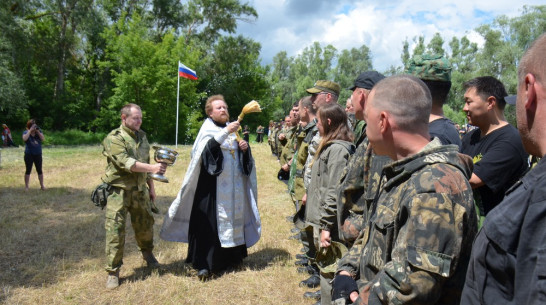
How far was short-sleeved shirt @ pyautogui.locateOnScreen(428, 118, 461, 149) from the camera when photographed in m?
2.34

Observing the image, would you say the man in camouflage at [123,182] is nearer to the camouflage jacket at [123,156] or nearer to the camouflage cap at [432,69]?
the camouflage jacket at [123,156]

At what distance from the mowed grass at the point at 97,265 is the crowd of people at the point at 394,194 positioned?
250 millimetres

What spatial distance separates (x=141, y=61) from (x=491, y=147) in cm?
3146

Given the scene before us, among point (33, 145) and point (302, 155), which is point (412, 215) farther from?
point (33, 145)

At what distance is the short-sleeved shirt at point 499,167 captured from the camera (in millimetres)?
2895

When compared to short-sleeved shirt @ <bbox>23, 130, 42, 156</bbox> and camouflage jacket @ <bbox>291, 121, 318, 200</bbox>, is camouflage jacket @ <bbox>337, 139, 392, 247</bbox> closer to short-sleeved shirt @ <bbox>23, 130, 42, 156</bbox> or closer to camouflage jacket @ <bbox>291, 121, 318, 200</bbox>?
camouflage jacket @ <bbox>291, 121, 318, 200</bbox>

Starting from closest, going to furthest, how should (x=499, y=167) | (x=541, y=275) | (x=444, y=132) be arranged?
1. (x=541, y=275)
2. (x=444, y=132)
3. (x=499, y=167)

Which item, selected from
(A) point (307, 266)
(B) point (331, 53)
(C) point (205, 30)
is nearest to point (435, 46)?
(B) point (331, 53)

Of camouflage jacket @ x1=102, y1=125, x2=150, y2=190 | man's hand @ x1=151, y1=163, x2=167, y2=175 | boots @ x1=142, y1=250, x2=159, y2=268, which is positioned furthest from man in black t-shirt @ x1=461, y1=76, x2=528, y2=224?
boots @ x1=142, y1=250, x2=159, y2=268

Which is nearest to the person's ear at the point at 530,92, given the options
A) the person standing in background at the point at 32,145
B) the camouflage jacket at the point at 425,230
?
the camouflage jacket at the point at 425,230

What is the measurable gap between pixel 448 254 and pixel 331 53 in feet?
221

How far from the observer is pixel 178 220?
5273mm

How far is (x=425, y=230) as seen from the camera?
57.8 inches

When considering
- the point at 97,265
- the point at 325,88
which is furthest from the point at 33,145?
the point at 325,88
